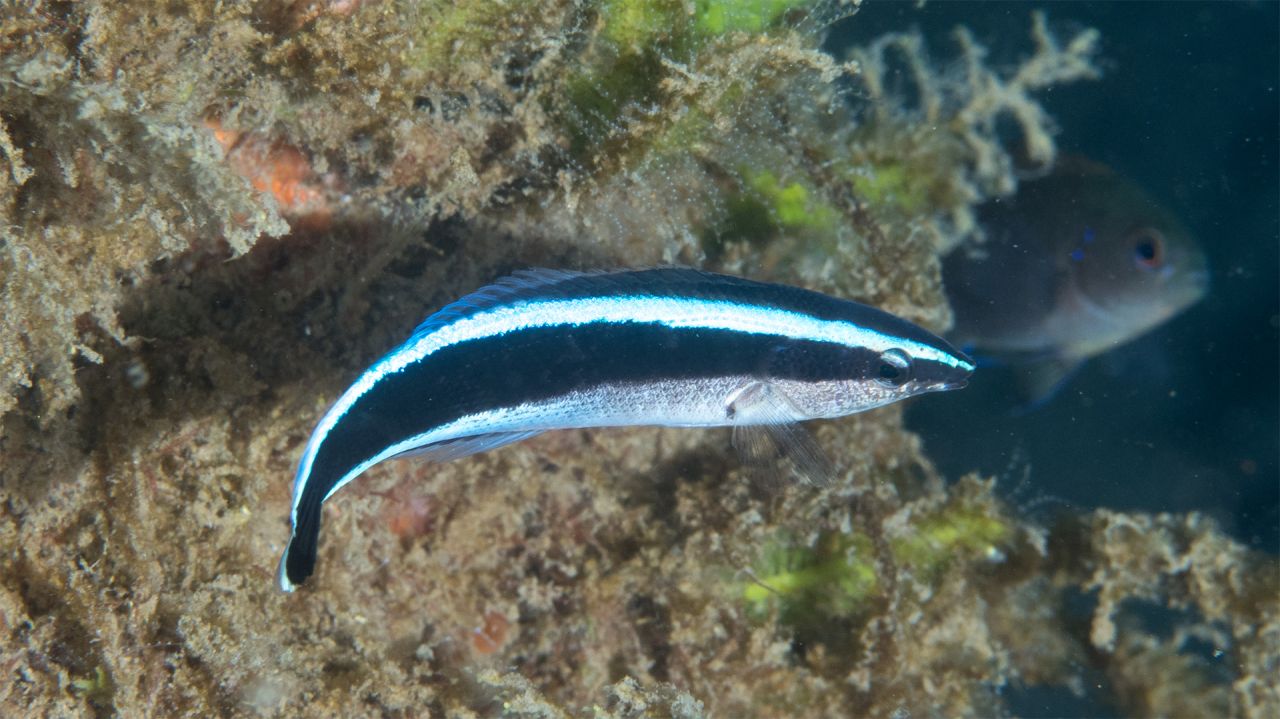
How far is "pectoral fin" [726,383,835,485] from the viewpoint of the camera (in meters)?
2.75

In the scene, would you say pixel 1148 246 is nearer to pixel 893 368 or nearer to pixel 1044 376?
pixel 1044 376

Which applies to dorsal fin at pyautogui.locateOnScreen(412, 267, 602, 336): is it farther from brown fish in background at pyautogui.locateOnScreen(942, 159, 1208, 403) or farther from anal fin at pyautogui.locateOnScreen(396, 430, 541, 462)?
brown fish in background at pyautogui.locateOnScreen(942, 159, 1208, 403)

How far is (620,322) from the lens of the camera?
8.05ft

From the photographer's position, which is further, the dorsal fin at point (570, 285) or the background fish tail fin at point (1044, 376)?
the background fish tail fin at point (1044, 376)

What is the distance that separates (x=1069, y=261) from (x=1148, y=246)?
67 cm

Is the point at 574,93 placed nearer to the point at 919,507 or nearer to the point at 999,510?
the point at 919,507

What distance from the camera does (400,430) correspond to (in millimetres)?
2268

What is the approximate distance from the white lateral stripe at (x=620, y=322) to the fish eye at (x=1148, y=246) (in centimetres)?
419

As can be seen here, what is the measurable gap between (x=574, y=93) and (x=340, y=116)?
44.0 inches

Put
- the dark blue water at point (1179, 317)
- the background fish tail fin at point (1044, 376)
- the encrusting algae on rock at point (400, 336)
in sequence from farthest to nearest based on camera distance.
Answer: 1. the dark blue water at point (1179, 317)
2. the background fish tail fin at point (1044, 376)
3. the encrusting algae on rock at point (400, 336)

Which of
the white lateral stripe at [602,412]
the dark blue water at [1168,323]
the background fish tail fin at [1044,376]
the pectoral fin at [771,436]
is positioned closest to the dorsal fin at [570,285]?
the white lateral stripe at [602,412]

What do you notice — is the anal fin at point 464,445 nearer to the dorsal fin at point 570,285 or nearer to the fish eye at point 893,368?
→ the dorsal fin at point 570,285

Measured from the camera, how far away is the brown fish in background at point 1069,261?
567 cm

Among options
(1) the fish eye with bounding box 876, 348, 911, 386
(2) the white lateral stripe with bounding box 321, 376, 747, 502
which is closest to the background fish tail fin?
(1) the fish eye with bounding box 876, 348, 911, 386
